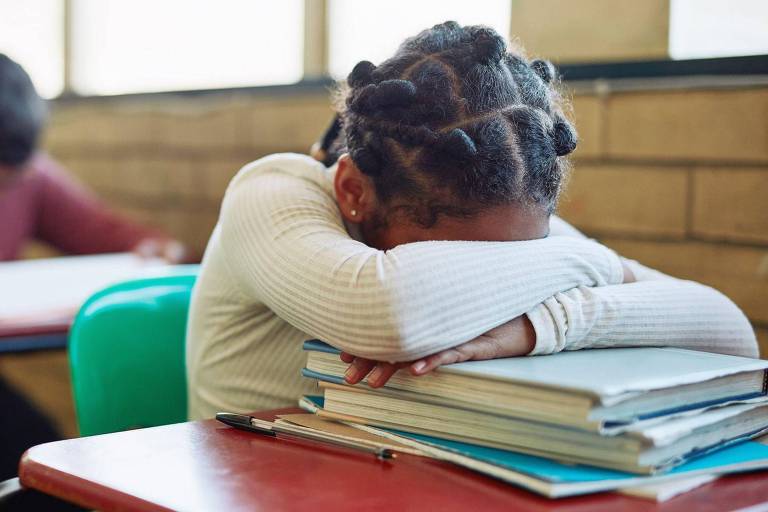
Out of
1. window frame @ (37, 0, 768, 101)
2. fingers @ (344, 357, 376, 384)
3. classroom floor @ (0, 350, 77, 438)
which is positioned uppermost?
window frame @ (37, 0, 768, 101)

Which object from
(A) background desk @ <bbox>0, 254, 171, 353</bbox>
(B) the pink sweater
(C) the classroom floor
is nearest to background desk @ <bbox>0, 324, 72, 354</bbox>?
(A) background desk @ <bbox>0, 254, 171, 353</bbox>

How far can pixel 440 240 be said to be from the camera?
103 cm

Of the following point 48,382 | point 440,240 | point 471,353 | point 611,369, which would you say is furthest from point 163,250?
point 611,369

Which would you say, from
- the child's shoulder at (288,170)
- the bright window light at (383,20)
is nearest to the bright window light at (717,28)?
the bright window light at (383,20)

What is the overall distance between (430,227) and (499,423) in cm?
27

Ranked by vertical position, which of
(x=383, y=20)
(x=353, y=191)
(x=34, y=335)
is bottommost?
(x=34, y=335)

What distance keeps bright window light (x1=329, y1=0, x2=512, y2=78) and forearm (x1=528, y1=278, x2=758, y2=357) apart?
3.22 ft

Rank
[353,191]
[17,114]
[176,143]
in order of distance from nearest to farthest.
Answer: [353,191]
[17,114]
[176,143]

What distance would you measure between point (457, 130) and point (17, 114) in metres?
1.80

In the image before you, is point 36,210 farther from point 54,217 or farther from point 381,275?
point 381,275

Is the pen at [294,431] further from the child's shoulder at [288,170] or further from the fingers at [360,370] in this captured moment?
the child's shoulder at [288,170]

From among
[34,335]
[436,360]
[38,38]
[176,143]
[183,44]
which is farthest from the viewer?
[38,38]

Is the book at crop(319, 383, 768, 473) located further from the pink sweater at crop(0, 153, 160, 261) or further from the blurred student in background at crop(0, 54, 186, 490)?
the pink sweater at crop(0, 153, 160, 261)

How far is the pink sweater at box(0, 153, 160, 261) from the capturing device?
285 centimetres
